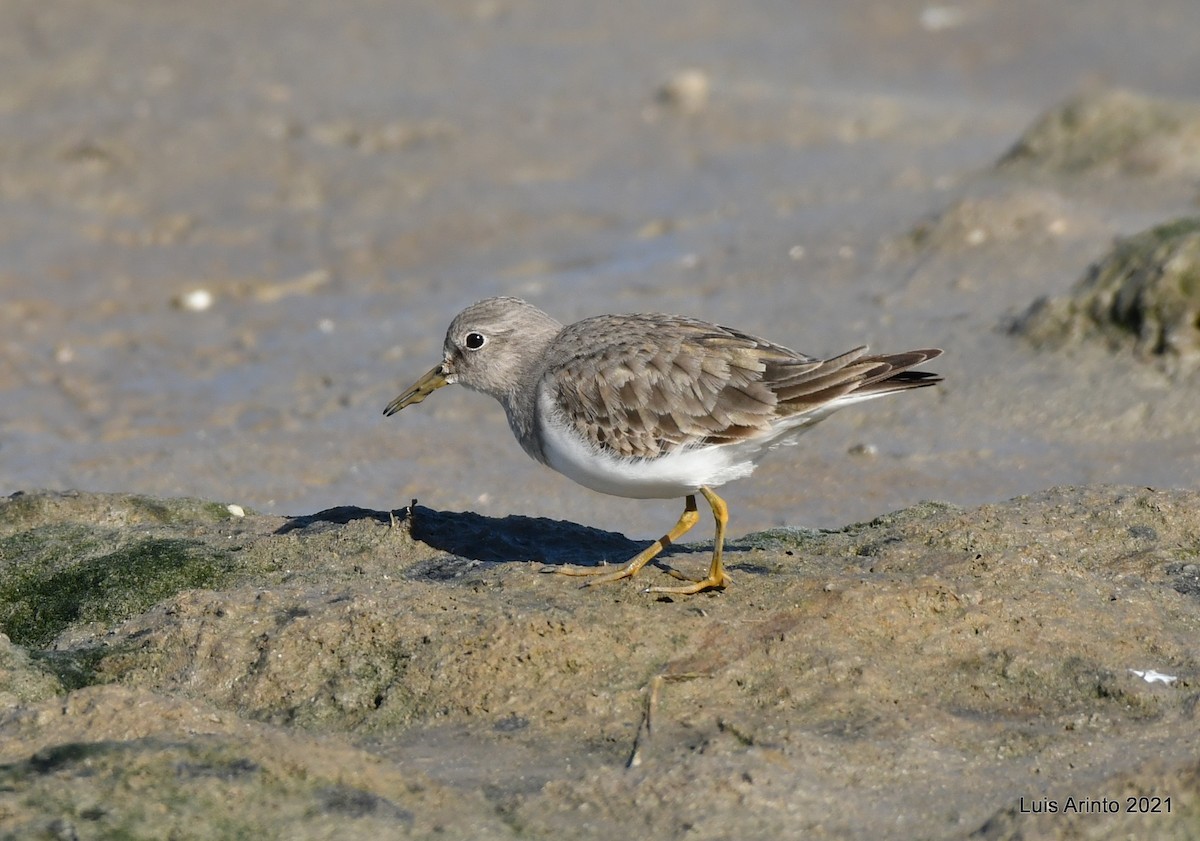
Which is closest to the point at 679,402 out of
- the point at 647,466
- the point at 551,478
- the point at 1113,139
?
the point at 647,466

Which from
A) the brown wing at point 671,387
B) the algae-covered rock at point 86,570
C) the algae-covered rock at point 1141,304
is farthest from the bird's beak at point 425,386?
the algae-covered rock at point 1141,304

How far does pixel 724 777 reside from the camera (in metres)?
4.02

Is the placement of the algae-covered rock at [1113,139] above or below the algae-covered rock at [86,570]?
above

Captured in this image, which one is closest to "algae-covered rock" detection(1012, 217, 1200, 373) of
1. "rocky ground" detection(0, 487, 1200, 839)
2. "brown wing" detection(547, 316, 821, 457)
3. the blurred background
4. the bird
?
the blurred background

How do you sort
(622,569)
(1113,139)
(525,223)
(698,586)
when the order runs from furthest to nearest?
1. (525,223)
2. (1113,139)
3. (622,569)
4. (698,586)

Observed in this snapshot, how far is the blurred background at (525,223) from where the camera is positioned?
8914 mm

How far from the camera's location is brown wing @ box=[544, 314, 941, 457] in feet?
18.9

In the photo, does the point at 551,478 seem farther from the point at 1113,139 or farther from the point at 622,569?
the point at 1113,139

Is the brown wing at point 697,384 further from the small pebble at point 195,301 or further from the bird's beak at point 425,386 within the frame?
the small pebble at point 195,301

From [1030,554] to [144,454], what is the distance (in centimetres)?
584

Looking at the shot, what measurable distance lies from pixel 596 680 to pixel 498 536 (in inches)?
65.8

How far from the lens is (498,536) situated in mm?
6305

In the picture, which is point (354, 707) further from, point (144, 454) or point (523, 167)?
point (523, 167)

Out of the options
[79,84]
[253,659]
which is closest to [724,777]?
[253,659]
